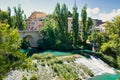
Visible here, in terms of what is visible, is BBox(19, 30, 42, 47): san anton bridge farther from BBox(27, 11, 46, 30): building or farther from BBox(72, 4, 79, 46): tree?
BBox(27, 11, 46, 30): building

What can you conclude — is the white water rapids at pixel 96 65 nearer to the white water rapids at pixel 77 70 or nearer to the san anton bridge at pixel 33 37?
the white water rapids at pixel 77 70

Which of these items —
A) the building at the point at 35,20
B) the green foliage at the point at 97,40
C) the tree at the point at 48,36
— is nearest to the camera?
the green foliage at the point at 97,40

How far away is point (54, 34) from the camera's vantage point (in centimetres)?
4622

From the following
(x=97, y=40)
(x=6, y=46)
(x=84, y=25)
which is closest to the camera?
(x=6, y=46)

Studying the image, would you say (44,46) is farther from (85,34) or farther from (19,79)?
(19,79)

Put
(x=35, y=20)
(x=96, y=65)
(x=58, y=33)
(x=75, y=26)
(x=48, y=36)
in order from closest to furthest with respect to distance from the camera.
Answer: (x=96, y=65) → (x=58, y=33) → (x=75, y=26) → (x=48, y=36) → (x=35, y=20)

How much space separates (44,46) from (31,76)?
22.6m

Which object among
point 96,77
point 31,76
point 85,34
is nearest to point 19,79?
point 31,76

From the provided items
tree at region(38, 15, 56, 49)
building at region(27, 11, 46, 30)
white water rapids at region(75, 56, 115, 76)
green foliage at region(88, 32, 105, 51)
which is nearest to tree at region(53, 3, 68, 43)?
tree at region(38, 15, 56, 49)

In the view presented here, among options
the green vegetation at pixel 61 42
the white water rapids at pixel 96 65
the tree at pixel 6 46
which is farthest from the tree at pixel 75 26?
the tree at pixel 6 46

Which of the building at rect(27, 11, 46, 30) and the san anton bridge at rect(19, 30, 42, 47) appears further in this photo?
the building at rect(27, 11, 46, 30)

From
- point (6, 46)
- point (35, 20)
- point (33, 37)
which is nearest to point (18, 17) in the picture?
point (33, 37)

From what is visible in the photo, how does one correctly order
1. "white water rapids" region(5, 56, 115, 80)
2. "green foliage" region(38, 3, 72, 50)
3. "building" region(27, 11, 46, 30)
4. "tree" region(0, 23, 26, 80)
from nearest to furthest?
1. "tree" region(0, 23, 26, 80)
2. "white water rapids" region(5, 56, 115, 80)
3. "green foliage" region(38, 3, 72, 50)
4. "building" region(27, 11, 46, 30)

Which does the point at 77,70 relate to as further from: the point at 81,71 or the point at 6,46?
the point at 6,46
